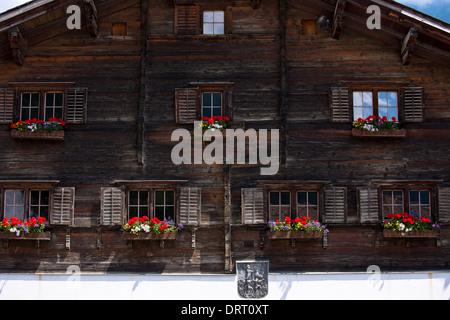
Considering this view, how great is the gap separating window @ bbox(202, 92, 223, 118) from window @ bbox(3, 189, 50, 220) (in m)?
4.87

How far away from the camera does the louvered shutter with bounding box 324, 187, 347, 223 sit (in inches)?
607

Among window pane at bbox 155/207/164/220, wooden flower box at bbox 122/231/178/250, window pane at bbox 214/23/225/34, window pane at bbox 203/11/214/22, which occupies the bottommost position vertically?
wooden flower box at bbox 122/231/178/250

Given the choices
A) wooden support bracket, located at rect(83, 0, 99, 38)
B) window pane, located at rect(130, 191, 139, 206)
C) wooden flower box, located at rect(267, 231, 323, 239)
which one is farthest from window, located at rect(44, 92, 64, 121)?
wooden flower box, located at rect(267, 231, 323, 239)

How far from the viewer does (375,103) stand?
16.0 m

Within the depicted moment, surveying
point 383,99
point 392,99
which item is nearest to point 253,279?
point 383,99

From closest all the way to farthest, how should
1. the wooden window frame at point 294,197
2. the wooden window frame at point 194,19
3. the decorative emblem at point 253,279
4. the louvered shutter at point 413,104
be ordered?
the decorative emblem at point 253,279 < the wooden window frame at point 294,197 < the louvered shutter at point 413,104 < the wooden window frame at point 194,19

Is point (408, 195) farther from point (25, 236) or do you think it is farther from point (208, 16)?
point (25, 236)

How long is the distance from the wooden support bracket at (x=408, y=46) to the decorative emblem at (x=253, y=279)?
711cm

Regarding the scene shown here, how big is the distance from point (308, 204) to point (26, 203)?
25.0 ft

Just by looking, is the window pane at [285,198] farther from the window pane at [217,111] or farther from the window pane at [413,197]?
the window pane at [413,197]

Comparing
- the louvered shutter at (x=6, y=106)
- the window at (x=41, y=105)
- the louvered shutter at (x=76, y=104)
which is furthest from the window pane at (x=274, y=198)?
the louvered shutter at (x=6, y=106)

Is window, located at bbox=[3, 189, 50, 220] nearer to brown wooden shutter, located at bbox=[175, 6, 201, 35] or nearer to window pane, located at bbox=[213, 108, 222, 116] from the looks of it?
window pane, located at bbox=[213, 108, 222, 116]

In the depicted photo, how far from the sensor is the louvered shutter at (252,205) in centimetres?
1534
